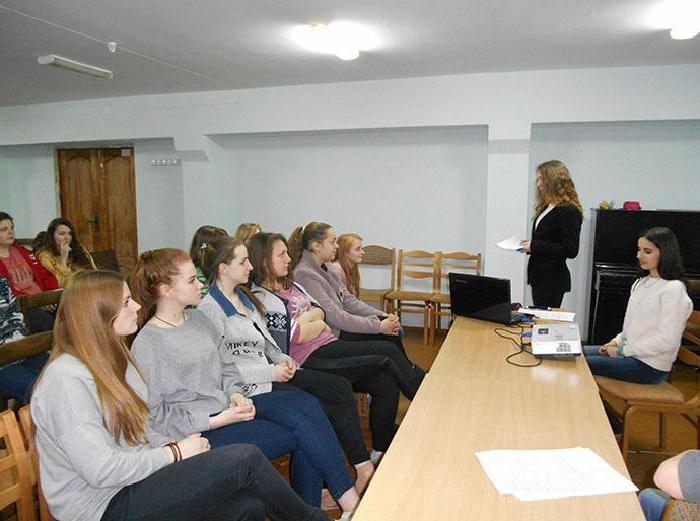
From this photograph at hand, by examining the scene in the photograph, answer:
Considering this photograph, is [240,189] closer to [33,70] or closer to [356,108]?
[356,108]

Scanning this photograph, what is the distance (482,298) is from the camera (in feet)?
9.03

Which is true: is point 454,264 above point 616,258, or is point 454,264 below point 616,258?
below

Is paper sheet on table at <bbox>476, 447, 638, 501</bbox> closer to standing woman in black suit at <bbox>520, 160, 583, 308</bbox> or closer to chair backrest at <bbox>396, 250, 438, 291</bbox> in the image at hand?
standing woman in black suit at <bbox>520, 160, 583, 308</bbox>

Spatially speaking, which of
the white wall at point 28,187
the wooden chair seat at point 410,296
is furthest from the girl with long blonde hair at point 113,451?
the white wall at point 28,187

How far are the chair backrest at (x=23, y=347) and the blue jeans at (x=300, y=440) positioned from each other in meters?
0.99

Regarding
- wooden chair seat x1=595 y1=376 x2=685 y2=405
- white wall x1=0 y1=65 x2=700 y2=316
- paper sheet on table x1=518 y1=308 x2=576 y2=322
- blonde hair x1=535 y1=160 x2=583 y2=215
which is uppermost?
white wall x1=0 y1=65 x2=700 y2=316

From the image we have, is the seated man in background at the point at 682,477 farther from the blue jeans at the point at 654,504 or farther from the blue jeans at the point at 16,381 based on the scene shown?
the blue jeans at the point at 16,381

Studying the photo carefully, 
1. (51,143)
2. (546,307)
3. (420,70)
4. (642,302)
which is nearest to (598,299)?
(546,307)

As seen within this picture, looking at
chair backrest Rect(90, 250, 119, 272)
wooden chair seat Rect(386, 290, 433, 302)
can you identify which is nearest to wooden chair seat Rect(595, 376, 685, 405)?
wooden chair seat Rect(386, 290, 433, 302)

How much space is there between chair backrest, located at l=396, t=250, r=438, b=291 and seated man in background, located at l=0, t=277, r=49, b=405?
331cm

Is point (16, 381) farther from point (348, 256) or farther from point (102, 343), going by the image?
point (348, 256)

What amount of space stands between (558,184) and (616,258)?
1.58 m

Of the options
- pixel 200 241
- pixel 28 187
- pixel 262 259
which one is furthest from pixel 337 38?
pixel 28 187

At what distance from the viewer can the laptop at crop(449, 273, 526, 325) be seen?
266 centimetres
